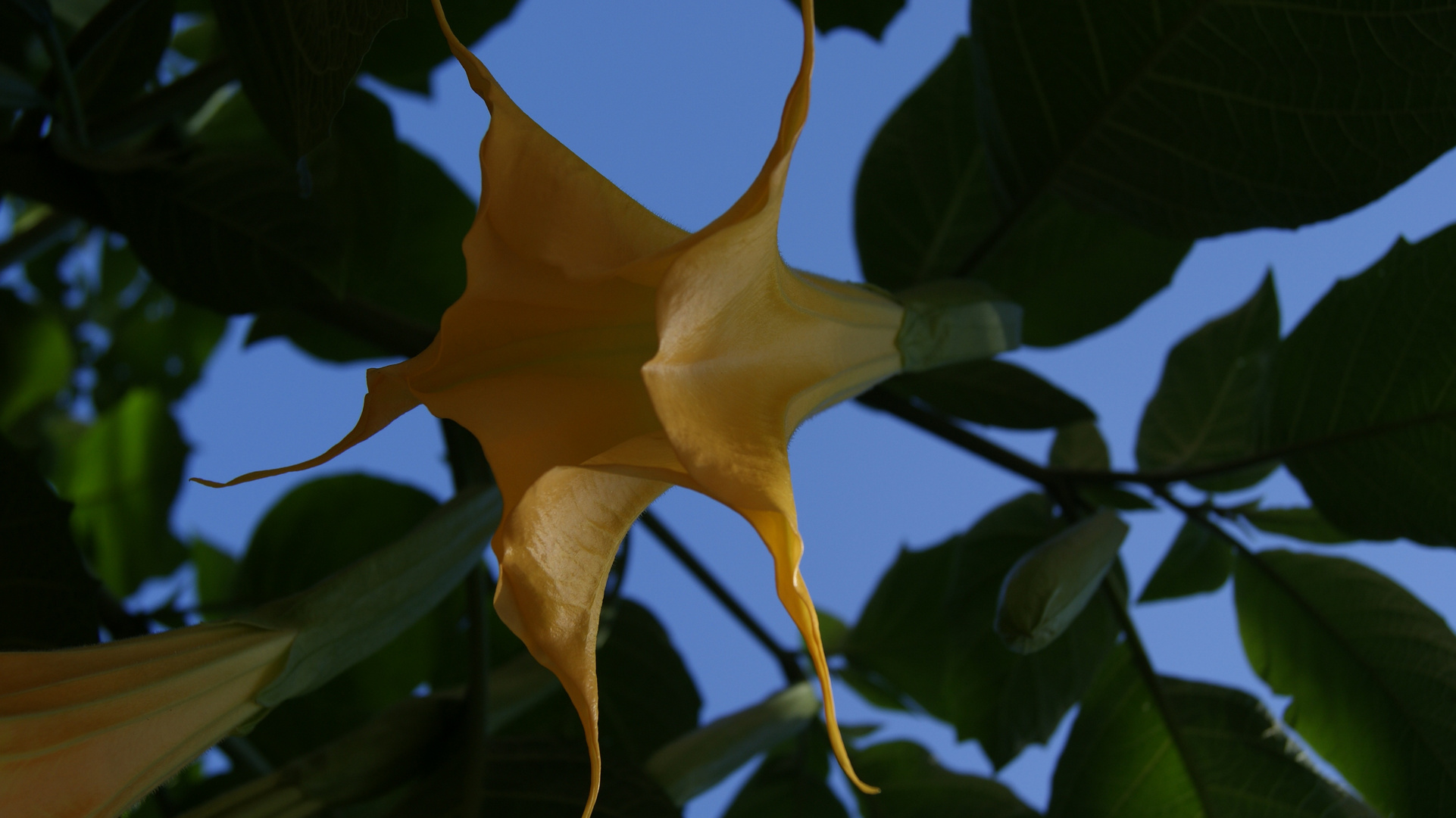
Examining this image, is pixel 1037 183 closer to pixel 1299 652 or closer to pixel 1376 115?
pixel 1376 115

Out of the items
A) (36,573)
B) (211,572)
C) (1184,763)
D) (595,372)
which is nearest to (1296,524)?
(1184,763)

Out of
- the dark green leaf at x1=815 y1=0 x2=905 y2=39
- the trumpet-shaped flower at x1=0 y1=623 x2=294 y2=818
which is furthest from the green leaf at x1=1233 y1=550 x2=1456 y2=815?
the trumpet-shaped flower at x1=0 y1=623 x2=294 y2=818

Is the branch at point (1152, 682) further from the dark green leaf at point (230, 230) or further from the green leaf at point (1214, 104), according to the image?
the dark green leaf at point (230, 230)

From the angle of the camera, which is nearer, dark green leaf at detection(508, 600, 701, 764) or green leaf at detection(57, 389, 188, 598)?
dark green leaf at detection(508, 600, 701, 764)

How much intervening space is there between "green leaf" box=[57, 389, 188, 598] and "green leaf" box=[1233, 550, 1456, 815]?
838 millimetres

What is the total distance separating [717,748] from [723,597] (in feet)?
0.47

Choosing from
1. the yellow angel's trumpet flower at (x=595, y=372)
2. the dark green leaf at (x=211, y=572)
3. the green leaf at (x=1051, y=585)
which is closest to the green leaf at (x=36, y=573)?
the yellow angel's trumpet flower at (x=595, y=372)

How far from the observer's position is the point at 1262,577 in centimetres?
59

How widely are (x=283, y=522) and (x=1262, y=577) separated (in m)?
0.67

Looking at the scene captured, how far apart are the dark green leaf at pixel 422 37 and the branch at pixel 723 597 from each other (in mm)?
330

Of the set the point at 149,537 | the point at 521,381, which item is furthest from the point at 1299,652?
the point at 149,537

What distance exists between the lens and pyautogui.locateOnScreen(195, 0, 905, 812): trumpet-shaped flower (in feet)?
0.61

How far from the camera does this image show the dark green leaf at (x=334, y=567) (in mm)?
705

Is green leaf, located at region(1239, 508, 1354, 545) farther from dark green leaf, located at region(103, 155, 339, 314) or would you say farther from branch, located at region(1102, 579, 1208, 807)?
dark green leaf, located at region(103, 155, 339, 314)
